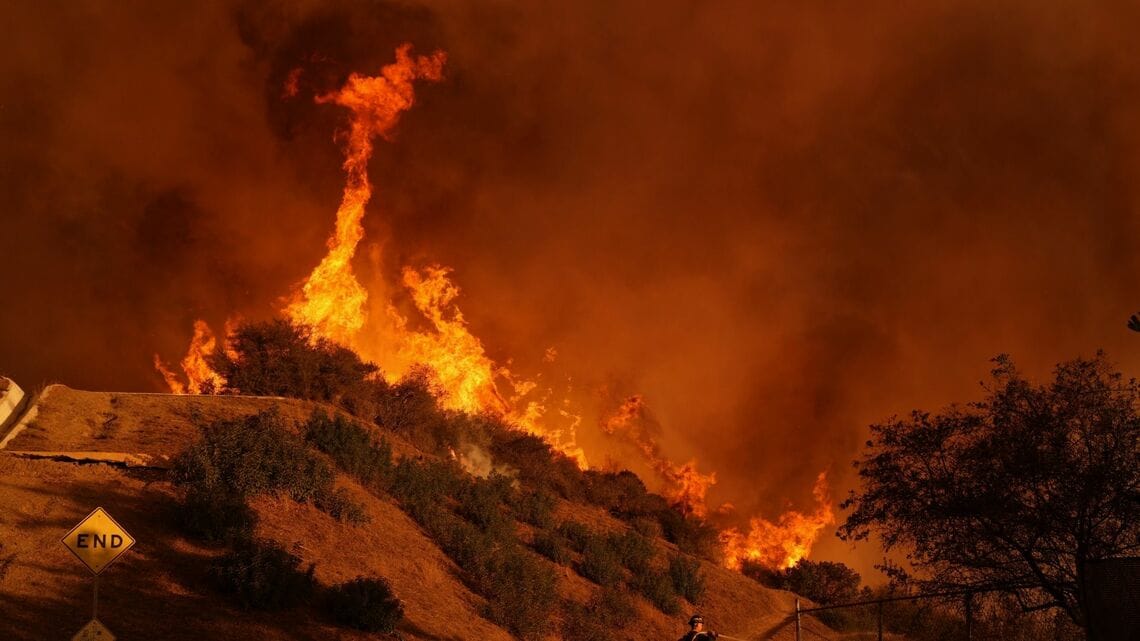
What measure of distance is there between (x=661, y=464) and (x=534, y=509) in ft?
54.1

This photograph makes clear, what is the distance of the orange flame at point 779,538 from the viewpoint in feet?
123

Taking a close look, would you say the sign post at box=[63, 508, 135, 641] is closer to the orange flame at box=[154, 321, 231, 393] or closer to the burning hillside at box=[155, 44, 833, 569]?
the burning hillside at box=[155, 44, 833, 569]

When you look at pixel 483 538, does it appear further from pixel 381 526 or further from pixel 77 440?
pixel 77 440

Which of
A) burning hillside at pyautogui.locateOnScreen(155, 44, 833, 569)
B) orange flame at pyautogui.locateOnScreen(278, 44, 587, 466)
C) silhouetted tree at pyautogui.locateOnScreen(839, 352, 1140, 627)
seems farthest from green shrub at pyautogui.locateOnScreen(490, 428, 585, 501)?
silhouetted tree at pyautogui.locateOnScreen(839, 352, 1140, 627)

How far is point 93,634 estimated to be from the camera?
1013cm

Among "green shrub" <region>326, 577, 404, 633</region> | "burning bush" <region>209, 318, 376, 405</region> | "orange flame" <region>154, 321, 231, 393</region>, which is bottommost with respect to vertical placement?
"green shrub" <region>326, 577, 404, 633</region>

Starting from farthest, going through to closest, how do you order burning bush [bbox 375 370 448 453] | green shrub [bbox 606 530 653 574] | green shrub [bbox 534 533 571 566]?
burning bush [bbox 375 370 448 453]
green shrub [bbox 606 530 653 574]
green shrub [bbox 534 533 571 566]

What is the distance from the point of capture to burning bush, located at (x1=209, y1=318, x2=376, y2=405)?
28.2m

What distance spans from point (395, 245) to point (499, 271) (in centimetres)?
580

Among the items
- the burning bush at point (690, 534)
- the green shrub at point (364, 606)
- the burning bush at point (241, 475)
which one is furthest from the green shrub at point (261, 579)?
the burning bush at point (690, 534)

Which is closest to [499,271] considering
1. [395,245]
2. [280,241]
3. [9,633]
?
[395,245]

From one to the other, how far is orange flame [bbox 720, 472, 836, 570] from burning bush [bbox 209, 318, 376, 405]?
1713cm

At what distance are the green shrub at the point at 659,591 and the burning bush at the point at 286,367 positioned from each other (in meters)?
10.9

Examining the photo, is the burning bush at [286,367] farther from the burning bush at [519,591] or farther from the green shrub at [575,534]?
the burning bush at [519,591]
